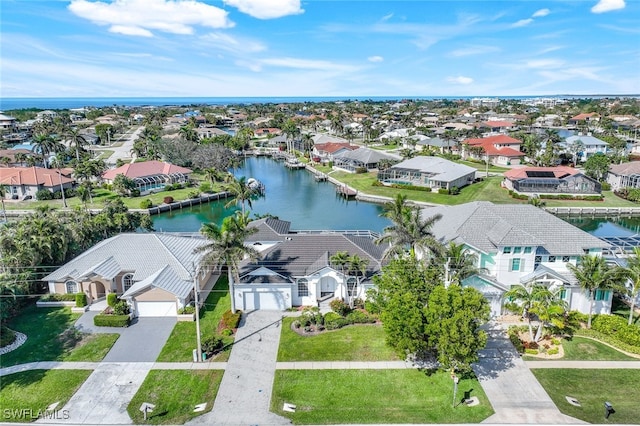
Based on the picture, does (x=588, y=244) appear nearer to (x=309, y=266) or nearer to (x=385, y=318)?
(x=385, y=318)

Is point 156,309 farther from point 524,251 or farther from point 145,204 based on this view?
point 145,204

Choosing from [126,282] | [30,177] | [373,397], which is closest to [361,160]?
[30,177]

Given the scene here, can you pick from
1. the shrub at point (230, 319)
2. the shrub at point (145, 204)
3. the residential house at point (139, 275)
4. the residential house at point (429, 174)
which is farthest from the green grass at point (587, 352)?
the shrub at point (145, 204)

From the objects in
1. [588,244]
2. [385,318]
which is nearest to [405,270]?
[385,318]

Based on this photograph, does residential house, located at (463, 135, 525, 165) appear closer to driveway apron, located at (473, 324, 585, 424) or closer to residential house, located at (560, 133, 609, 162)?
residential house, located at (560, 133, 609, 162)

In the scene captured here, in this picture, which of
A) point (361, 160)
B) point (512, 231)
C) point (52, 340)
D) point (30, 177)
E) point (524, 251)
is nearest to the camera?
point (52, 340)

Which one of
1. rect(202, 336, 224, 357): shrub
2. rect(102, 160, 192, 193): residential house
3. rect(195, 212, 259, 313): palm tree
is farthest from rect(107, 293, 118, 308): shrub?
rect(102, 160, 192, 193): residential house
